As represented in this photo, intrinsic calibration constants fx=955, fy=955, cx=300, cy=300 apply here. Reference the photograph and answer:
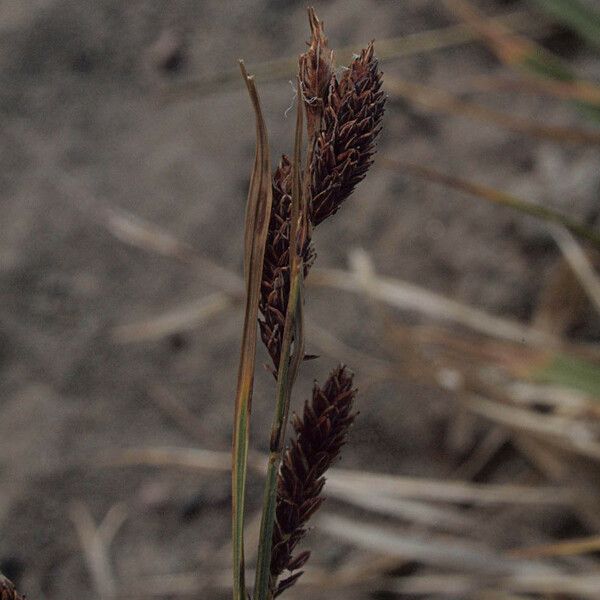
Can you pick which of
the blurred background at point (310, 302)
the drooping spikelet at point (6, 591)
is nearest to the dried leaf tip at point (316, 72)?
the drooping spikelet at point (6, 591)

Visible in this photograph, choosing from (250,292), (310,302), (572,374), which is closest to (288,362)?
(250,292)

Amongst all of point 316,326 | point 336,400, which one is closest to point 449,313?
point 316,326

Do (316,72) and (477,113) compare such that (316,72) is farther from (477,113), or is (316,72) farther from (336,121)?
(477,113)

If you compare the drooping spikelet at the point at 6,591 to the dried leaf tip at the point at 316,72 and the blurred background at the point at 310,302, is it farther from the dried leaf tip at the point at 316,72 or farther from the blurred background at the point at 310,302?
the blurred background at the point at 310,302

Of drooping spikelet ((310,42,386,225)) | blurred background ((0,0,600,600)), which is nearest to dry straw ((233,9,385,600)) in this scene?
drooping spikelet ((310,42,386,225))

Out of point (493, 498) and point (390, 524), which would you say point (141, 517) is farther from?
point (493, 498)

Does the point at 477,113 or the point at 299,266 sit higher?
the point at 477,113
